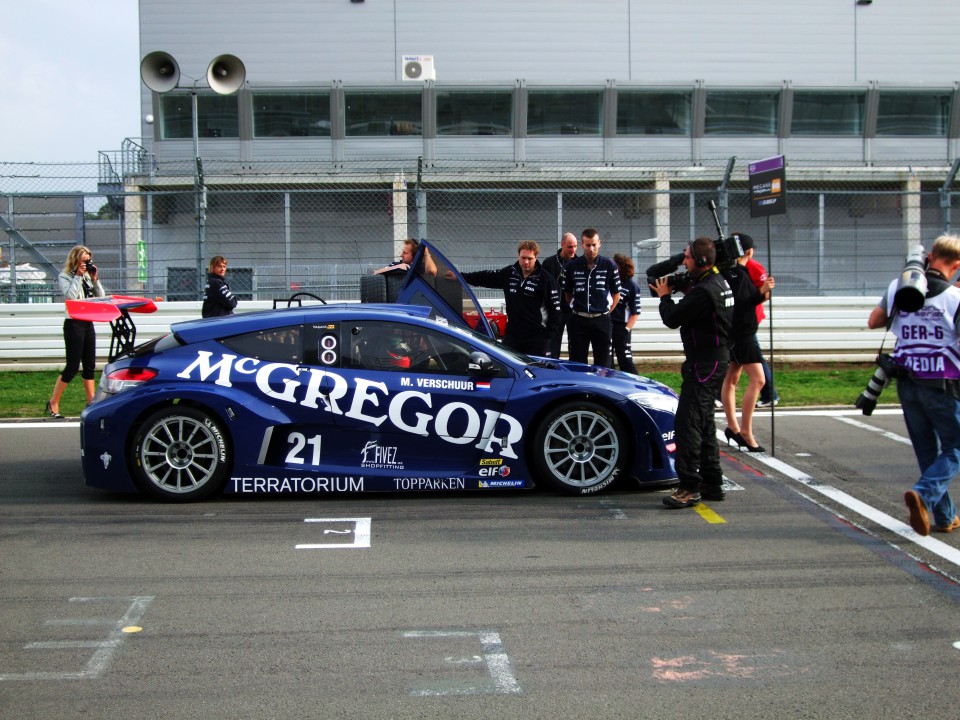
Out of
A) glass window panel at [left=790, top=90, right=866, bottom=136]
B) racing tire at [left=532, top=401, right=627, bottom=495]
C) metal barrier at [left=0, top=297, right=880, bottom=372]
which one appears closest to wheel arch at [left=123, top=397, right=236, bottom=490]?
racing tire at [left=532, top=401, right=627, bottom=495]

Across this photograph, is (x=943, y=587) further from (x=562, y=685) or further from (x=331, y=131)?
(x=331, y=131)

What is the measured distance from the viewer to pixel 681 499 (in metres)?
6.99

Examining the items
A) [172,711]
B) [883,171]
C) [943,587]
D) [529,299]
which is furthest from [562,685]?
[883,171]

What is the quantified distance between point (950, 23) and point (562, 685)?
3079 centimetres

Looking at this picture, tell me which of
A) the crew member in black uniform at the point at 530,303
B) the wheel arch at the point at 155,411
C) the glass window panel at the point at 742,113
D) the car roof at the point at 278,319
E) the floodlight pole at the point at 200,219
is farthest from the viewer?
the glass window panel at the point at 742,113

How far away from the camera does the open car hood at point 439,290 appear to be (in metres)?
8.58

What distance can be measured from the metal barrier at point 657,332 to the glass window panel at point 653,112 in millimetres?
12139

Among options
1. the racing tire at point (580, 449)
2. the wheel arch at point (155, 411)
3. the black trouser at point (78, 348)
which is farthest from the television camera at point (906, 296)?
the black trouser at point (78, 348)

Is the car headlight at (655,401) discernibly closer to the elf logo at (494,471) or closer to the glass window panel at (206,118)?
the elf logo at (494,471)

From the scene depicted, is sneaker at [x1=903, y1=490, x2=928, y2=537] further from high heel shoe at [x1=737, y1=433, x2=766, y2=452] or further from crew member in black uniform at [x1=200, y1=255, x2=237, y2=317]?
crew member in black uniform at [x1=200, y1=255, x2=237, y2=317]

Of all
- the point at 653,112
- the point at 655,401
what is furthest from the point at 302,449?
the point at 653,112

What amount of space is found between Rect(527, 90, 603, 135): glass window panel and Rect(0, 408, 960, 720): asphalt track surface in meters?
20.3

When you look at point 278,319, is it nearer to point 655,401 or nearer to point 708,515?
point 655,401

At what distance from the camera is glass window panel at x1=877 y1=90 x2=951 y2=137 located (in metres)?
28.2
